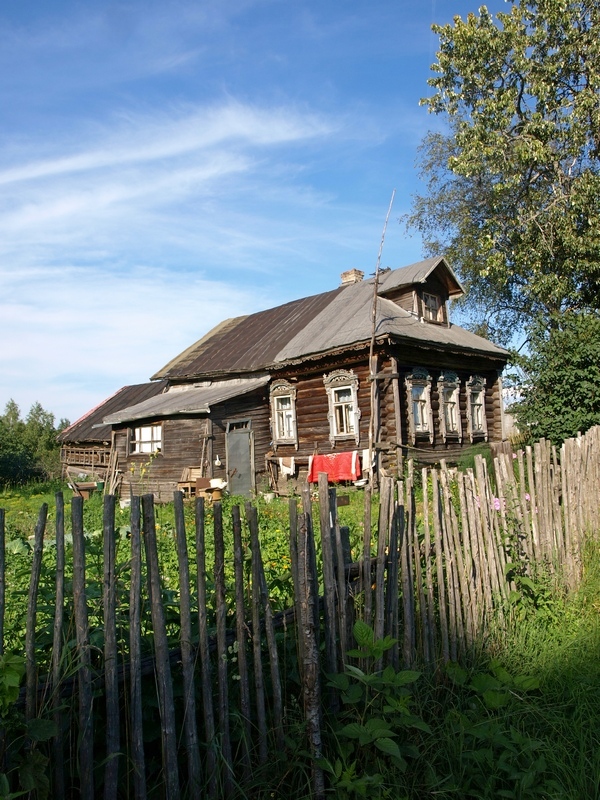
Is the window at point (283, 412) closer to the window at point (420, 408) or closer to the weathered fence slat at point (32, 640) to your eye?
the window at point (420, 408)

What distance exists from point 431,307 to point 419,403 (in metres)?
3.39

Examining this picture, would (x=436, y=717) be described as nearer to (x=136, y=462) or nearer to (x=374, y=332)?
(x=374, y=332)

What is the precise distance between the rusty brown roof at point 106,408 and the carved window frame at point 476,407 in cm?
1335

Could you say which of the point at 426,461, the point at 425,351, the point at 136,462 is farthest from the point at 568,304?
the point at 136,462

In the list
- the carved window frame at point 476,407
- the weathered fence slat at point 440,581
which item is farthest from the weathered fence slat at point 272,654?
the carved window frame at point 476,407

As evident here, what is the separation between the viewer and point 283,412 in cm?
1850

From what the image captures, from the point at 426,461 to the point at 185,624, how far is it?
14.3 metres

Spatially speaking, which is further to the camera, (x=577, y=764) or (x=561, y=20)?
(x=561, y=20)

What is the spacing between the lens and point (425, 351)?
16.8 metres

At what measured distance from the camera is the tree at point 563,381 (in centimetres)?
1349

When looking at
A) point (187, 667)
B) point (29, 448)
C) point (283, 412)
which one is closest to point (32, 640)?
point (187, 667)

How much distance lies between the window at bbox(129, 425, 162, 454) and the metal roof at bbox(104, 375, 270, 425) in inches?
17.8

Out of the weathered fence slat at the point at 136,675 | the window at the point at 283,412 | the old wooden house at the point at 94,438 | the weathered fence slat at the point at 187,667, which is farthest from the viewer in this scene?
the old wooden house at the point at 94,438

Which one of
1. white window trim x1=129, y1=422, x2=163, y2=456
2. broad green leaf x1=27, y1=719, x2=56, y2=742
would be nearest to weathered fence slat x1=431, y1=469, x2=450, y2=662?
broad green leaf x1=27, y1=719, x2=56, y2=742
